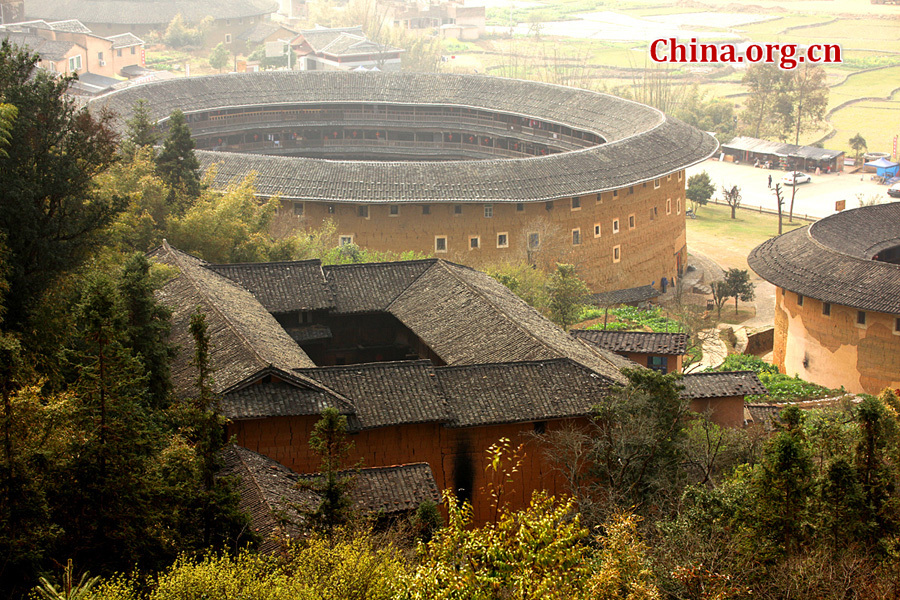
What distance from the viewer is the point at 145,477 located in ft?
52.2

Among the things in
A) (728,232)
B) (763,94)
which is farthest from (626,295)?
(763,94)

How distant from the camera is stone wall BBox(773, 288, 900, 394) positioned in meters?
33.8

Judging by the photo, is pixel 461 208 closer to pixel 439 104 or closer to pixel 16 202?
pixel 439 104

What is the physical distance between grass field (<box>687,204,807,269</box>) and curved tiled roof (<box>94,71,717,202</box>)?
7103 millimetres

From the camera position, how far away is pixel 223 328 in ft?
77.8

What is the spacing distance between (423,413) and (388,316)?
24.6 feet

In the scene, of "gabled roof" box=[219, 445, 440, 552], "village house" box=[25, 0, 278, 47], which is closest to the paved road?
"village house" box=[25, 0, 278, 47]

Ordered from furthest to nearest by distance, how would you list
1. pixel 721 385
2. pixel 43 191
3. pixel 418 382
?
pixel 721 385, pixel 418 382, pixel 43 191

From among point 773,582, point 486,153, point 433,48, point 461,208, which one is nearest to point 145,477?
point 773,582

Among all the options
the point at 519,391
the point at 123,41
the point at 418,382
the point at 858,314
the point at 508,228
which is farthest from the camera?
the point at 123,41

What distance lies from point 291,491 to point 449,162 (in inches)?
1103

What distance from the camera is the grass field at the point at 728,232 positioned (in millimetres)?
57781

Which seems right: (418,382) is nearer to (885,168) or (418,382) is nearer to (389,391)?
(389,391)

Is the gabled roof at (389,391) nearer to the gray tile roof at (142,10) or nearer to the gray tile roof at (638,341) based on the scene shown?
the gray tile roof at (638,341)
